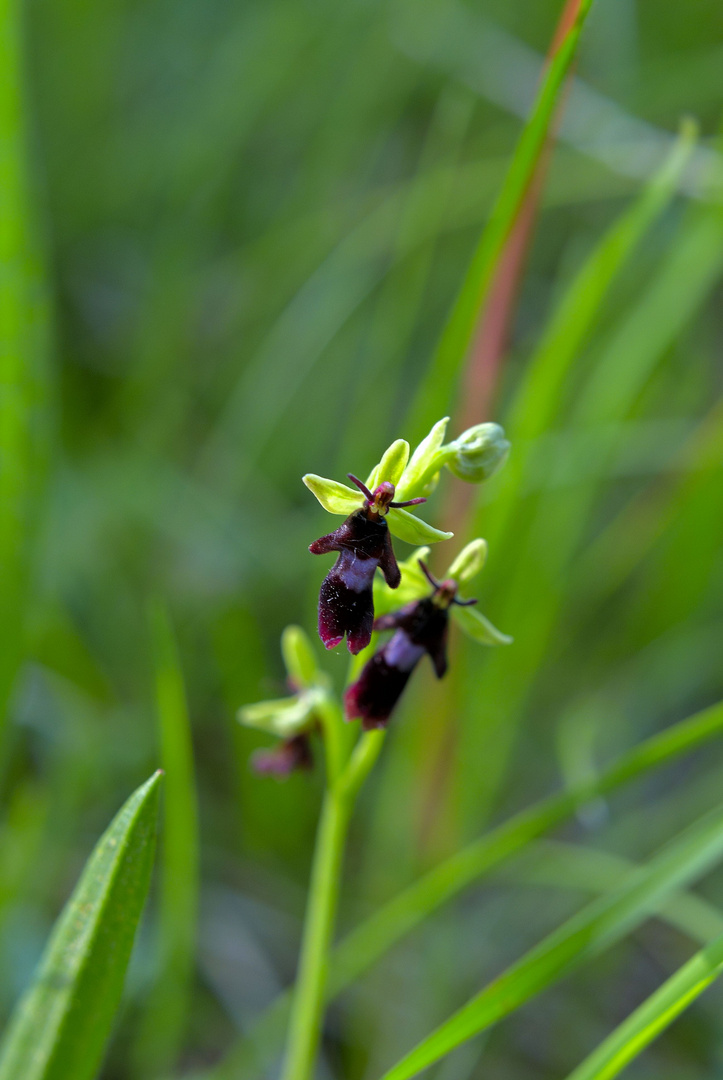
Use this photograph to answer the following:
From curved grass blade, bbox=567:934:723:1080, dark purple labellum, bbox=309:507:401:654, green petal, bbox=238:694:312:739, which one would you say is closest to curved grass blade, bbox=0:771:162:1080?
dark purple labellum, bbox=309:507:401:654

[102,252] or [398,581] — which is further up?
[102,252]

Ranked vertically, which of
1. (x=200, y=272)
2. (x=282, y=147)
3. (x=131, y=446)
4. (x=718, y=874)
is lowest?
(x=718, y=874)

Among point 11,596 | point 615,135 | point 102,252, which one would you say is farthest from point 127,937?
point 102,252

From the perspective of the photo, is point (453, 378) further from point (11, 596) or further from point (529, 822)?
point (11, 596)

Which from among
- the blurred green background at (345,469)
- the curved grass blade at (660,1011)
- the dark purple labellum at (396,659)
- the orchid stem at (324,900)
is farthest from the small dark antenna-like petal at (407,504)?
the curved grass blade at (660,1011)

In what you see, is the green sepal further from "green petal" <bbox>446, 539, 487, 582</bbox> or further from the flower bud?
the flower bud

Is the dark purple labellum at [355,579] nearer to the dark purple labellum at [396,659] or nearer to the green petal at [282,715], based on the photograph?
the dark purple labellum at [396,659]
